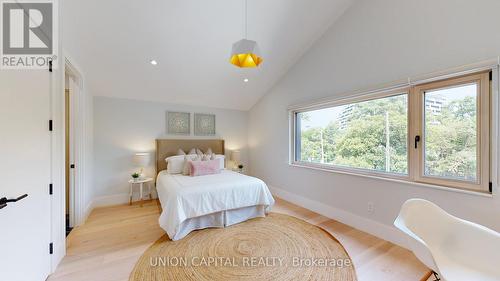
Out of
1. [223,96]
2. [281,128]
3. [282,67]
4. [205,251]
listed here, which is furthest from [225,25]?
[205,251]

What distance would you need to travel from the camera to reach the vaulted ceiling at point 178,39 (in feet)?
7.89

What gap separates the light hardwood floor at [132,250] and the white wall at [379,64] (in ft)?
0.97

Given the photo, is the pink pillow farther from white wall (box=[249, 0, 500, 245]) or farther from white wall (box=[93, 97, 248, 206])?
white wall (box=[249, 0, 500, 245])

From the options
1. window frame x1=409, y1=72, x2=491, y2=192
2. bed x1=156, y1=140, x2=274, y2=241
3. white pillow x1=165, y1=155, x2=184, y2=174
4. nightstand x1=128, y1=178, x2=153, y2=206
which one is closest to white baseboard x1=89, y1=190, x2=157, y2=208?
nightstand x1=128, y1=178, x2=153, y2=206

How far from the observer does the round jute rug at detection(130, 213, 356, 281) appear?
178 cm

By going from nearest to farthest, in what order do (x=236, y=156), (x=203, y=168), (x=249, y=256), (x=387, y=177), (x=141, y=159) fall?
(x=249, y=256) < (x=387, y=177) < (x=203, y=168) < (x=141, y=159) < (x=236, y=156)

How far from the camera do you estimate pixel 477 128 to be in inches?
72.3

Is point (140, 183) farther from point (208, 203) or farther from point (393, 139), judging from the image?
point (393, 139)

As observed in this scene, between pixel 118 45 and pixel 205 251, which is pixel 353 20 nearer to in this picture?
pixel 118 45

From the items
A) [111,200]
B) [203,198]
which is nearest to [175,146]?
[111,200]

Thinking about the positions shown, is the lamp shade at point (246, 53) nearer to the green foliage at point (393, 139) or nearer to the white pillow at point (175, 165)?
the green foliage at point (393, 139)

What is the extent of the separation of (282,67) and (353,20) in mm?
1348

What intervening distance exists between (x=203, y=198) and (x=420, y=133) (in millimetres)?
2730

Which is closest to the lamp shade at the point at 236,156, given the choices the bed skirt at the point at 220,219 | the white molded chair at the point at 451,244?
the bed skirt at the point at 220,219
